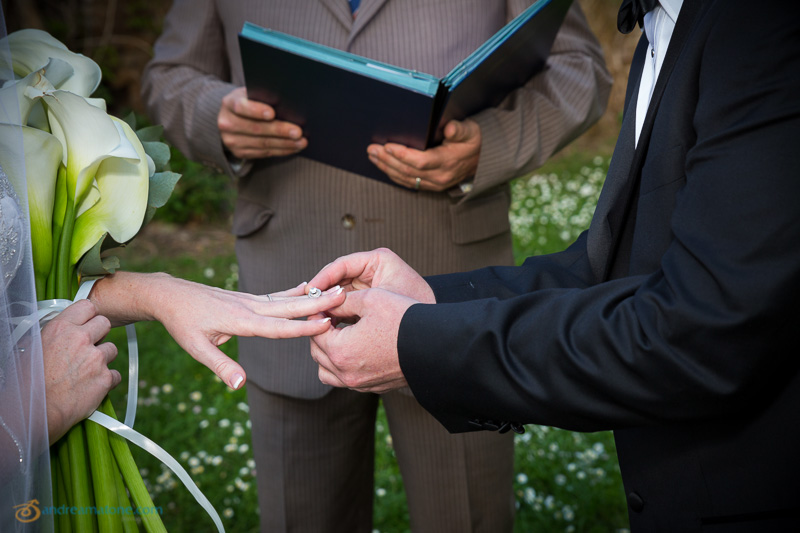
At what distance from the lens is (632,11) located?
1.55 m

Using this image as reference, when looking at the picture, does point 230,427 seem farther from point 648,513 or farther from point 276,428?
point 648,513

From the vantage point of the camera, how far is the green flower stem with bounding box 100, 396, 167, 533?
1312mm

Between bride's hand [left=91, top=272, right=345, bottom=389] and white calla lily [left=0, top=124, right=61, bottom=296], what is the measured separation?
193 millimetres

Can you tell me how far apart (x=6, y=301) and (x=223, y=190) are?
629 centimetres

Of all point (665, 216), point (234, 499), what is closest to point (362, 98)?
point (665, 216)

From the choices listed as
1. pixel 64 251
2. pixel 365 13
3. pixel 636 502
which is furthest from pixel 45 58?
pixel 636 502

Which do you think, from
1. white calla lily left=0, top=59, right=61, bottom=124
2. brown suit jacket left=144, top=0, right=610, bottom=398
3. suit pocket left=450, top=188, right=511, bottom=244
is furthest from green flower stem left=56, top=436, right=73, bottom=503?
suit pocket left=450, top=188, right=511, bottom=244

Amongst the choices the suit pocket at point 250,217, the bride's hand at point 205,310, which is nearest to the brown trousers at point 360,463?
the suit pocket at point 250,217

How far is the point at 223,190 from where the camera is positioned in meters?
7.32

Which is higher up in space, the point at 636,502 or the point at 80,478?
the point at 80,478

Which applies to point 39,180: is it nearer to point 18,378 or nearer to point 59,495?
point 18,378

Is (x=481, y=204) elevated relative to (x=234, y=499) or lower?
elevated

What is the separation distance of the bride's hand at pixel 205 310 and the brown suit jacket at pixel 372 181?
2.15 ft

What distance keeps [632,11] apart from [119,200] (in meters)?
1.19
